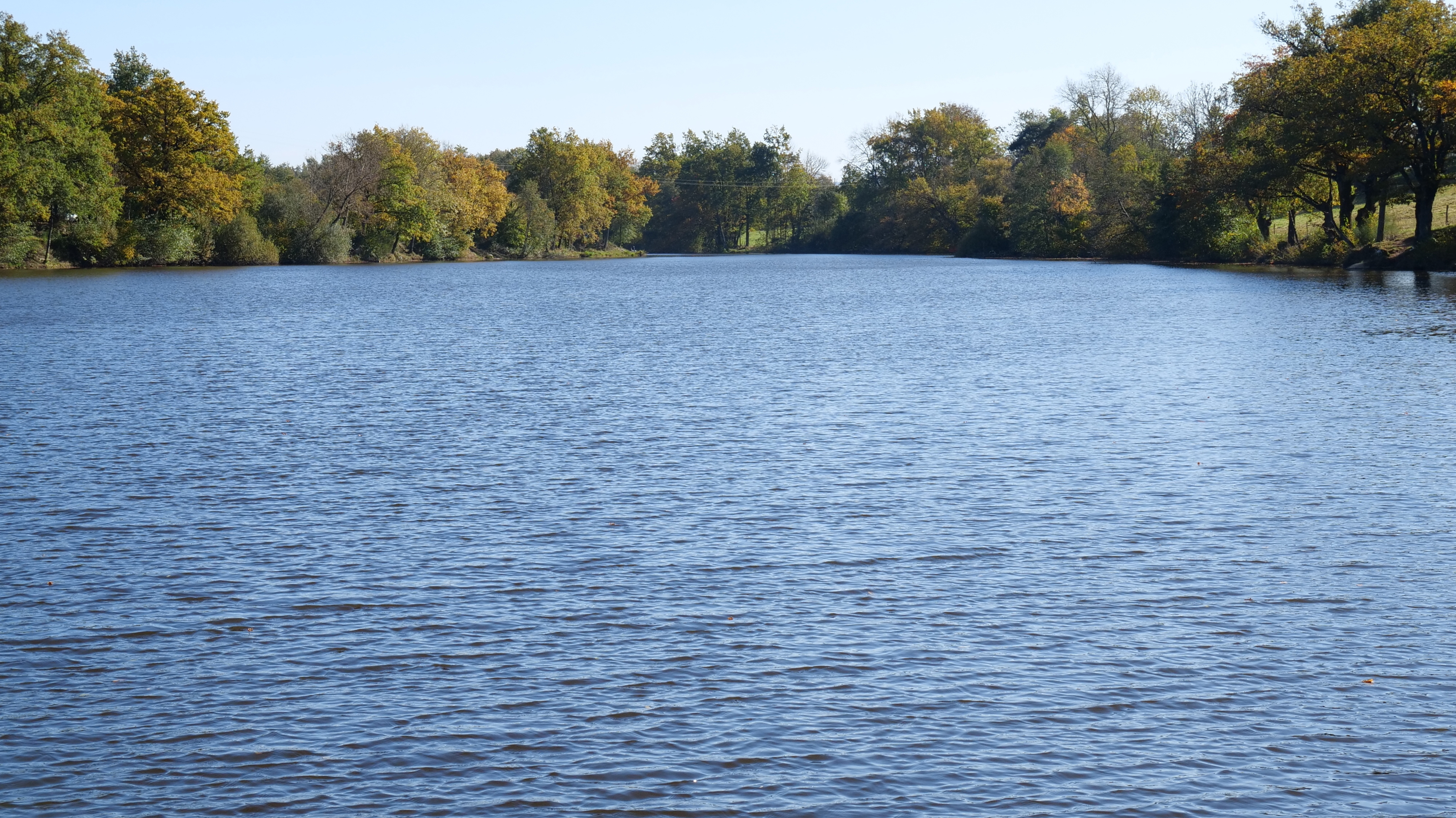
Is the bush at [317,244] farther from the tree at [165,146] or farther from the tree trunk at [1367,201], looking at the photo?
the tree trunk at [1367,201]

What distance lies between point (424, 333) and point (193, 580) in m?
30.1

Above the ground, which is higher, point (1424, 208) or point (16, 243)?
point (16, 243)

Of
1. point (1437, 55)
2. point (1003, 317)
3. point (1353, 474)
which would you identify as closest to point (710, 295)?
point (1003, 317)

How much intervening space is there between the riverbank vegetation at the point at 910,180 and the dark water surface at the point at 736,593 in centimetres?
4247

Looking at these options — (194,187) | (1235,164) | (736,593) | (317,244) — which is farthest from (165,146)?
(736,593)

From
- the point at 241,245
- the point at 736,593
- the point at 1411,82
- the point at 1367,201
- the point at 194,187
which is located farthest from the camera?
the point at 241,245

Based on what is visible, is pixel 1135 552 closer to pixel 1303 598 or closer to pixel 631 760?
pixel 1303 598

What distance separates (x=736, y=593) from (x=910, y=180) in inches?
5782

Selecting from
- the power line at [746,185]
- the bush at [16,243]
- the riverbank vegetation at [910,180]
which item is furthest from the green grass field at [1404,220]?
the power line at [746,185]

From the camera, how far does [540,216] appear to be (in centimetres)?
13962

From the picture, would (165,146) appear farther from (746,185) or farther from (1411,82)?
(746,185)

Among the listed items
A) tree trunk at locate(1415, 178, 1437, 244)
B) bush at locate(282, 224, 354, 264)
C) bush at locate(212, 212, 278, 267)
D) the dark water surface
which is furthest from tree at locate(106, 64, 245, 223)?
tree trunk at locate(1415, 178, 1437, 244)

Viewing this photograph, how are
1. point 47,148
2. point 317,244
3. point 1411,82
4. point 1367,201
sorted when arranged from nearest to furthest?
point 1411,82
point 1367,201
point 47,148
point 317,244

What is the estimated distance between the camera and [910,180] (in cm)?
15388
